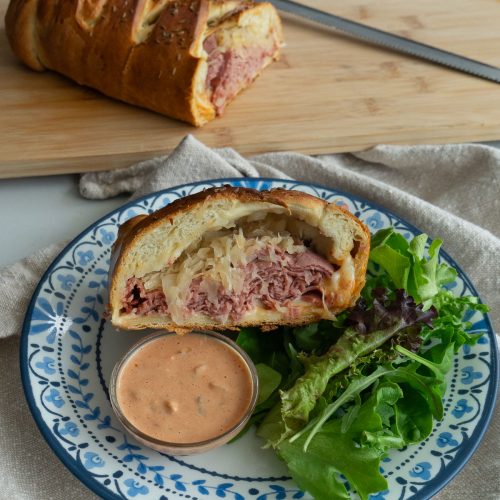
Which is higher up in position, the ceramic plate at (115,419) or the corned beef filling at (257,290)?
the corned beef filling at (257,290)

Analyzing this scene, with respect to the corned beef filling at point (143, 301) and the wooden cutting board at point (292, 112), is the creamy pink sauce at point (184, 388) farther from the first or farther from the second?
the wooden cutting board at point (292, 112)

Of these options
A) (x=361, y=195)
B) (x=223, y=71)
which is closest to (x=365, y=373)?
(x=361, y=195)

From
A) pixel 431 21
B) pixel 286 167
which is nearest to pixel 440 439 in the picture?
pixel 286 167

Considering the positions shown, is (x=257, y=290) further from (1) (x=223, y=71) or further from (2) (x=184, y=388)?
(1) (x=223, y=71)

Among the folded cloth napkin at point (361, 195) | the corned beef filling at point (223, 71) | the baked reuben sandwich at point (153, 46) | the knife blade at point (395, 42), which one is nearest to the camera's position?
the folded cloth napkin at point (361, 195)

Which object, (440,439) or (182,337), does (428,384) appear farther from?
(182,337)

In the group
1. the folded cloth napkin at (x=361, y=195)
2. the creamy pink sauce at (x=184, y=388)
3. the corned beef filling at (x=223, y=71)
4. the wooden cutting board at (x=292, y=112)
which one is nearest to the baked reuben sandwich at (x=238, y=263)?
the creamy pink sauce at (x=184, y=388)
